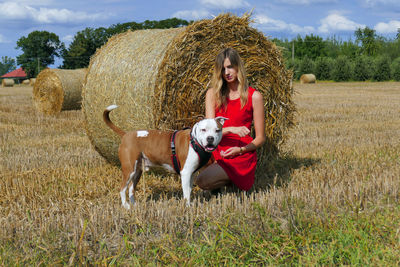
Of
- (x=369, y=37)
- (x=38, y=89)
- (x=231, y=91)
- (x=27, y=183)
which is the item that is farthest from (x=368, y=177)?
(x=369, y=37)

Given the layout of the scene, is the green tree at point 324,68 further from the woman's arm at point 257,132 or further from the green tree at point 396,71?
the woman's arm at point 257,132

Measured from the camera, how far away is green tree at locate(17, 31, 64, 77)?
79.8 metres

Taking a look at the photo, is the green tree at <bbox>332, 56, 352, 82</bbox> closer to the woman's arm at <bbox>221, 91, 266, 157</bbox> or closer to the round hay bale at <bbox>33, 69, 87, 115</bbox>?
the round hay bale at <bbox>33, 69, 87, 115</bbox>

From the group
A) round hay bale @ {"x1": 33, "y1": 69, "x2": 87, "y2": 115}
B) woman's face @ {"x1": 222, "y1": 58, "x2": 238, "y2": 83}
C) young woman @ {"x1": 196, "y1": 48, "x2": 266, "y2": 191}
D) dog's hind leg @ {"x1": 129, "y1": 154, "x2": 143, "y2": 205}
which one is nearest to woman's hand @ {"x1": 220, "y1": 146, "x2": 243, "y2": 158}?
young woman @ {"x1": 196, "y1": 48, "x2": 266, "y2": 191}

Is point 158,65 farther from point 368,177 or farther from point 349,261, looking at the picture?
point 349,261

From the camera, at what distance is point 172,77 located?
5.88 m

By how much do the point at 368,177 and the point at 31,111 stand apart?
1279 cm

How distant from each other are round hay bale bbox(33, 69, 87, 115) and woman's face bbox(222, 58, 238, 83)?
10.3 meters

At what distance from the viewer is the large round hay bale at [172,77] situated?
586 cm

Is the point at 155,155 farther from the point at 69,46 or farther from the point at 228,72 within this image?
the point at 69,46

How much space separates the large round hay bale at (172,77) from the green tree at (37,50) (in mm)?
76842

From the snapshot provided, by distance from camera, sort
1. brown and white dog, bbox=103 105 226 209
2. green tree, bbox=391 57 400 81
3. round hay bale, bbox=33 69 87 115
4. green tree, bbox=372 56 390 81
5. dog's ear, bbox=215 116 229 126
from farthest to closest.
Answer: green tree, bbox=372 56 390 81 → green tree, bbox=391 57 400 81 → round hay bale, bbox=33 69 87 115 → brown and white dog, bbox=103 105 226 209 → dog's ear, bbox=215 116 229 126

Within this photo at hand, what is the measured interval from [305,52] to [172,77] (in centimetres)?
6479

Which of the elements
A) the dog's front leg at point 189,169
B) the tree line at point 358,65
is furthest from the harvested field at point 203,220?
the tree line at point 358,65
